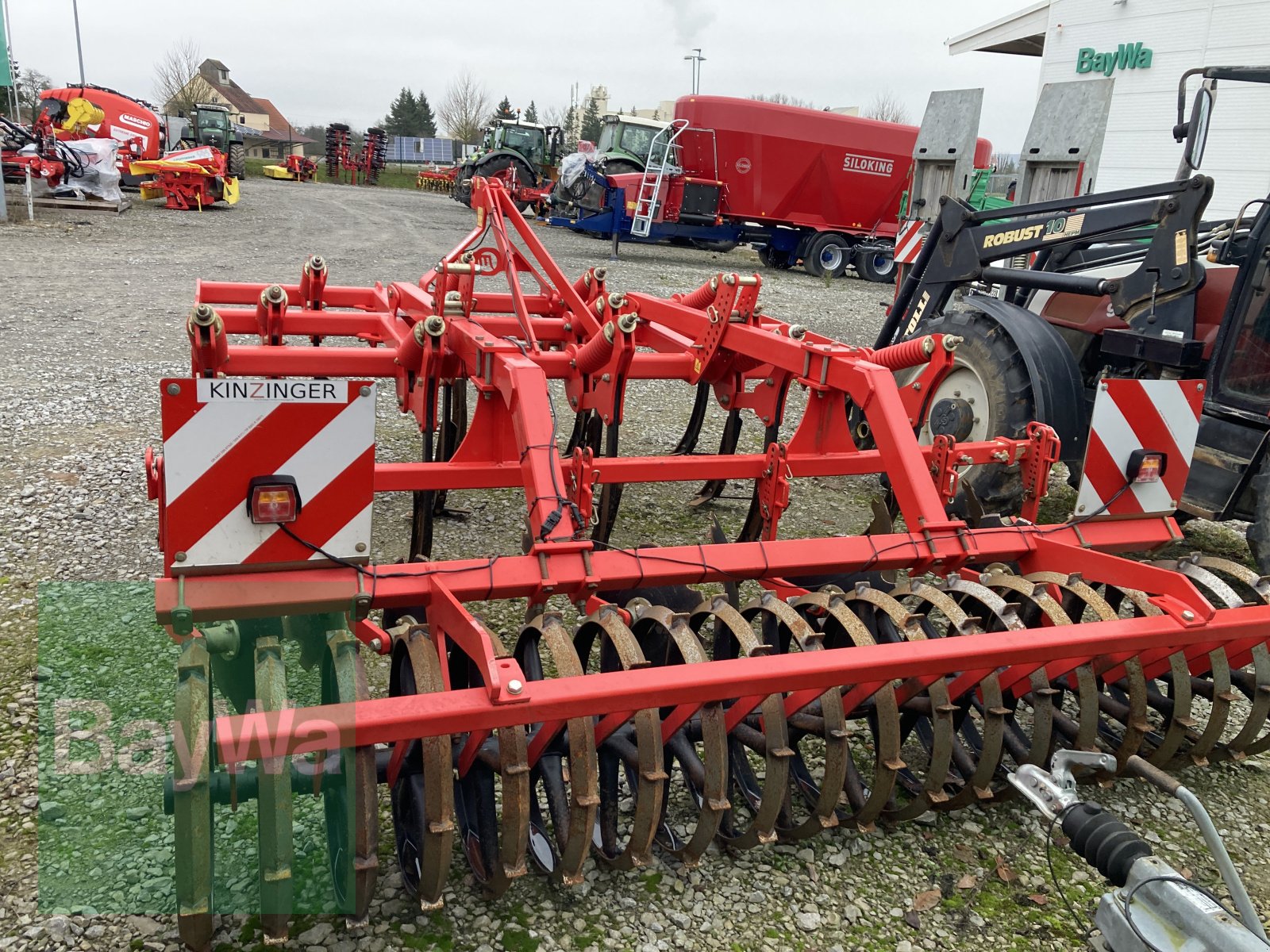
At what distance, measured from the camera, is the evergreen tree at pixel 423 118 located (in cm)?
6406

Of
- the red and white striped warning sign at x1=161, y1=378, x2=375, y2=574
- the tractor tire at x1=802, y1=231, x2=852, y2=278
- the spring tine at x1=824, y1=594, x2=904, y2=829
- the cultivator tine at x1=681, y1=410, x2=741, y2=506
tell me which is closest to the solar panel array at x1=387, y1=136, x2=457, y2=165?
the tractor tire at x1=802, y1=231, x2=852, y2=278

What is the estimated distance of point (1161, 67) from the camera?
45.4 feet

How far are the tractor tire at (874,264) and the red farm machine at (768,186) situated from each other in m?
0.02

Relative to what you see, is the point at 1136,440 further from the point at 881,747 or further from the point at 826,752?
the point at 826,752

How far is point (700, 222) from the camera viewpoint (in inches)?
643

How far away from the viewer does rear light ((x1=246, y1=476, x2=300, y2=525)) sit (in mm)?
2176

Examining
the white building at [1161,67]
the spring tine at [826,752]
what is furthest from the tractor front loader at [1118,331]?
the white building at [1161,67]

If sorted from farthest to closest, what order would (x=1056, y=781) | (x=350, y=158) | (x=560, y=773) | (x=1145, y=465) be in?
(x=350, y=158), (x=1145, y=465), (x=560, y=773), (x=1056, y=781)

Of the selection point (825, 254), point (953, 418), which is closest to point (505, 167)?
point (825, 254)

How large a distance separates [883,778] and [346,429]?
150 cm

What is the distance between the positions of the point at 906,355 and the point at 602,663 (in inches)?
76.3

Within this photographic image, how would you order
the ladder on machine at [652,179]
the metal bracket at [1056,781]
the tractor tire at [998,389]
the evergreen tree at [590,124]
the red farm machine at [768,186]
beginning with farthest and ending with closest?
the evergreen tree at [590,124] < the red farm machine at [768,186] < the ladder on machine at [652,179] < the tractor tire at [998,389] < the metal bracket at [1056,781]

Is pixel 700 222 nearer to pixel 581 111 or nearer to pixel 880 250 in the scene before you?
pixel 880 250

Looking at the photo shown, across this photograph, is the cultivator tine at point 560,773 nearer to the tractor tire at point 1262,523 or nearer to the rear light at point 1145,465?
the rear light at point 1145,465
